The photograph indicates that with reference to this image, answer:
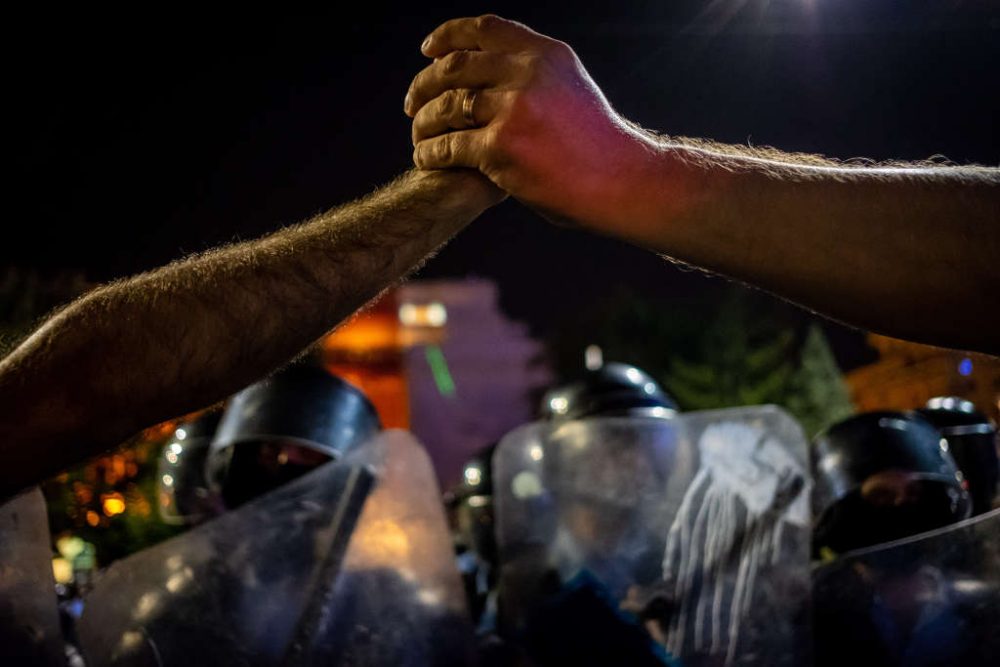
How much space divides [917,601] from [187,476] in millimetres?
3428

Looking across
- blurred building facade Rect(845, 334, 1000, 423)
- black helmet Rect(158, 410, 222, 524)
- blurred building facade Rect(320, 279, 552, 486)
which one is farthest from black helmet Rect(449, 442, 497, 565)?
blurred building facade Rect(320, 279, 552, 486)

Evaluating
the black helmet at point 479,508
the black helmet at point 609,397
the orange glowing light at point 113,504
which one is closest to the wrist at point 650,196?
the black helmet at point 609,397

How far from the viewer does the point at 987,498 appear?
4992 mm

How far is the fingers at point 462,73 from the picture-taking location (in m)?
1.71

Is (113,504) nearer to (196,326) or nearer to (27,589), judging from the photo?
(27,589)

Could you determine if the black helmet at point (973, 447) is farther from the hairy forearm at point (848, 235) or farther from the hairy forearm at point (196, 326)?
the hairy forearm at point (196, 326)

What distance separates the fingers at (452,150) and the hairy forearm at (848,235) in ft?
1.06

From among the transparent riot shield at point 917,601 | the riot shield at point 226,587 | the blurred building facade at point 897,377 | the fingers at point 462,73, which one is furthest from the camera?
the blurred building facade at point 897,377

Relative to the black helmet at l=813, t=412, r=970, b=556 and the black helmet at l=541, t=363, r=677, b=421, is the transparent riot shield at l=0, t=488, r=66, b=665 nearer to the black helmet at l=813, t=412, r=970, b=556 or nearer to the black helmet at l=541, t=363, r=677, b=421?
the black helmet at l=541, t=363, r=677, b=421

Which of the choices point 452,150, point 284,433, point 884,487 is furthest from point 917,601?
point 284,433

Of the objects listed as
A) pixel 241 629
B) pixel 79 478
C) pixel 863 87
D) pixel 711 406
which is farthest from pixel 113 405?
pixel 711 406

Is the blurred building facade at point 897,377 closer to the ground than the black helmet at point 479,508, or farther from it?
closer to the ground

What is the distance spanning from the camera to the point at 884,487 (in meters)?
4.05

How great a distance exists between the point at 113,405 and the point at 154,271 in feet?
1.31
